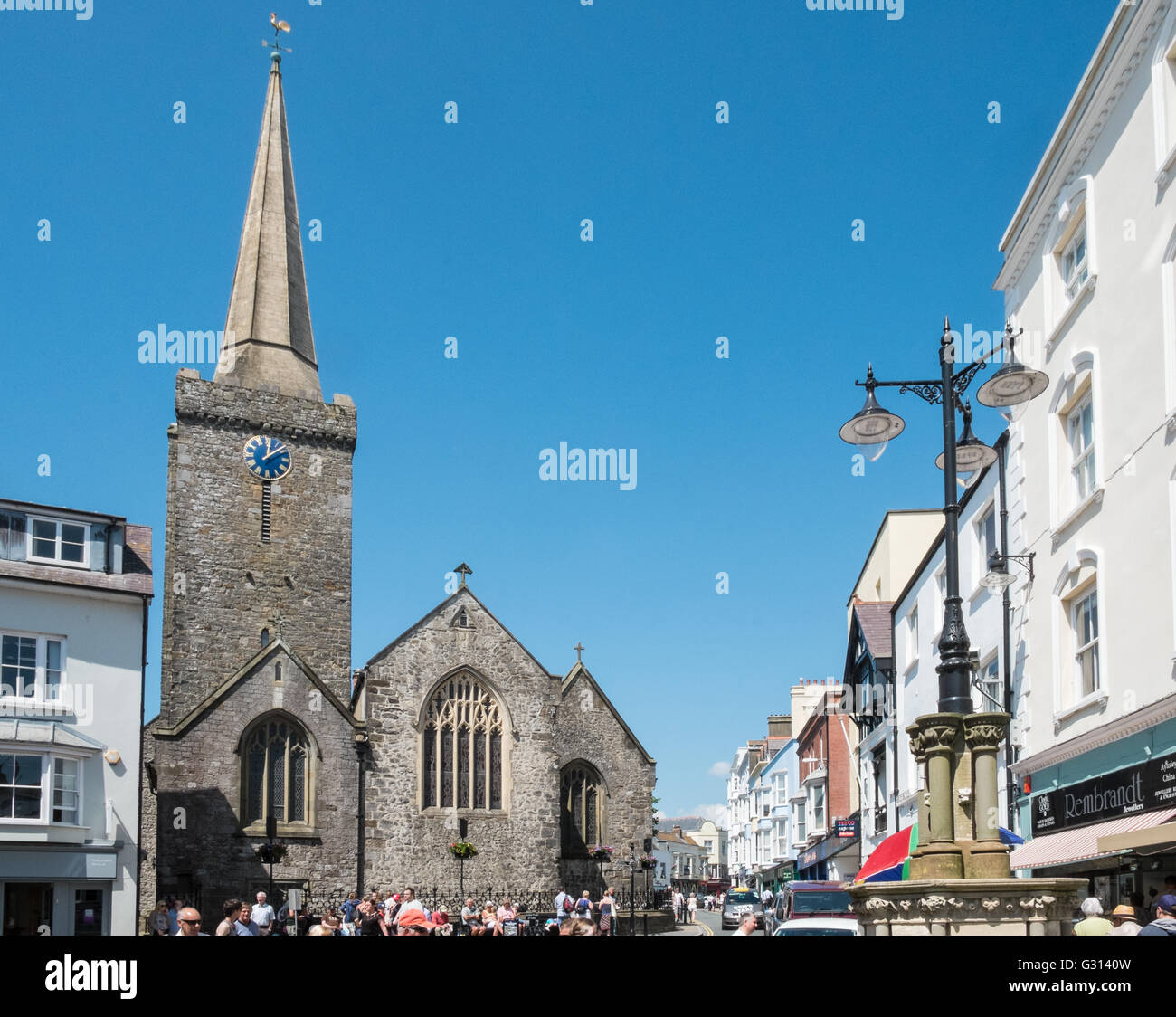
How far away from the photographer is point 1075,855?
51.1 feet

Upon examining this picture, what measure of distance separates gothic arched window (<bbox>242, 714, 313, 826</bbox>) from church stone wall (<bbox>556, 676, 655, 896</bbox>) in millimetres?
9614

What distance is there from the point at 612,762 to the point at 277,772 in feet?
41.1

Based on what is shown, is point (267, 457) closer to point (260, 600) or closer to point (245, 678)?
point (260, 600)

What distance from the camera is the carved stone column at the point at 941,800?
10258 millimetres

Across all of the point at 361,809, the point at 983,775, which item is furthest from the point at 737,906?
the point at 983,775

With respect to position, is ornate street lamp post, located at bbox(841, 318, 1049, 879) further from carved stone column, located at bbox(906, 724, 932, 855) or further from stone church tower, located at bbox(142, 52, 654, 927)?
stone church tower, located at bbox(142, 52, 654, 927)

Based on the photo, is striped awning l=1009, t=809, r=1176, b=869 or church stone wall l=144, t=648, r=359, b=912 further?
church stone wall l=144, t=648, r=359, b=912

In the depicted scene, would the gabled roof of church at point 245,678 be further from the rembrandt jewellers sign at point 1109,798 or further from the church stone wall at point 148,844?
the rembrandt jewellers sign at point 1109,798

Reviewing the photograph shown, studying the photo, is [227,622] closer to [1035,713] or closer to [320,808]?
[320,808]

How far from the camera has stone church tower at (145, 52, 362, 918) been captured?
38.6 m

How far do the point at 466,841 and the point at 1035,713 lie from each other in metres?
26.2

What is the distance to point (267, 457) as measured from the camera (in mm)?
44500

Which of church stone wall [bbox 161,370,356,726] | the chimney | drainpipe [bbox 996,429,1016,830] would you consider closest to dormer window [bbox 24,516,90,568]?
church stone wall [bbox 161,370,356,726]

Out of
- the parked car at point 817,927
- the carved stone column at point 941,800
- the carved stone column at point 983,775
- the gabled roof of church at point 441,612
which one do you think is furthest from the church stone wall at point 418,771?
the carved stone column at point 983,775
